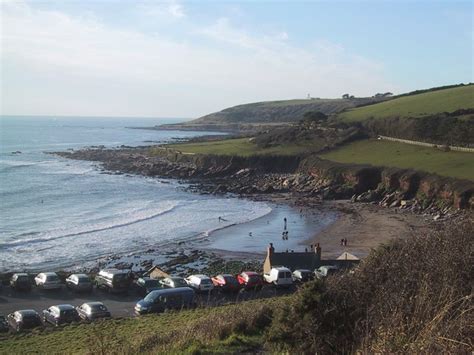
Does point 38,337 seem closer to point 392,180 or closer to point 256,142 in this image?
point 392,180

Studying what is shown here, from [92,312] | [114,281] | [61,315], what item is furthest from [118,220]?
[61,315]

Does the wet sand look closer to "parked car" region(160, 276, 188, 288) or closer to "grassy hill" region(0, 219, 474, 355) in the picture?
"parked car" region(160, 276, 188, 288)

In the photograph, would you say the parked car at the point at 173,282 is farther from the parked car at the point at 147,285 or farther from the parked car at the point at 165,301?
the parked car at the point at 165,301

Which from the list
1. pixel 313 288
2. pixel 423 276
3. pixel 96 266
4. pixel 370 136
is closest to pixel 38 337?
pixel 313 288

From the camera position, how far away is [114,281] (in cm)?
2634

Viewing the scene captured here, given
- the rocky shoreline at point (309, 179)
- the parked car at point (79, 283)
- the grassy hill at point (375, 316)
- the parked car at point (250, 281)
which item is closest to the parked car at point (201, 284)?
the parked car at point (250, 281)

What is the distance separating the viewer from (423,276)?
974 cm

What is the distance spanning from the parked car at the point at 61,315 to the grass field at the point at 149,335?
819mm

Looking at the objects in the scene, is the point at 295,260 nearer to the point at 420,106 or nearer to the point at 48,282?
the point at 48,282

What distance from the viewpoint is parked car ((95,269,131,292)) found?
2639 centimetres

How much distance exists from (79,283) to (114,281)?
5.86ft

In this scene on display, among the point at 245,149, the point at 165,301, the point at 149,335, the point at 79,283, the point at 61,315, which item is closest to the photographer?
the point at 149,335

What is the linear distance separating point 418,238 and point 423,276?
8.12ft

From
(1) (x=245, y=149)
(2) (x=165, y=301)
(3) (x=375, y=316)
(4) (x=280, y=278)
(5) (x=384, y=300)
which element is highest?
(5) (x=384, y=300)
